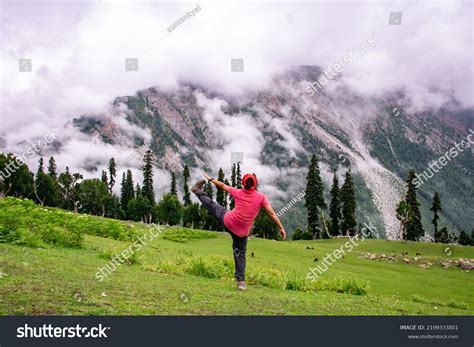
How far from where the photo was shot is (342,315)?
33.4 ft

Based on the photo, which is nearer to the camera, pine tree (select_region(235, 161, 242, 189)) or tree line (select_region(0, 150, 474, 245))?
tree line (select_region(0, 150, 474, 245))

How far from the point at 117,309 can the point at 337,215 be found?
92.3 meters

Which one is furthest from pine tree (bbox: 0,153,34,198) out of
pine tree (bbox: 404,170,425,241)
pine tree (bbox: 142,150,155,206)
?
pine tree (bbox: 404,170,425,241)

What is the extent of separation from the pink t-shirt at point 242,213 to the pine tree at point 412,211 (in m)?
77.9

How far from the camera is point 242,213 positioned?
1187 centimetres

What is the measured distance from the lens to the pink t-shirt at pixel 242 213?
11.9 metres

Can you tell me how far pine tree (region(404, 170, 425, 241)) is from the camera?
86.6 meters

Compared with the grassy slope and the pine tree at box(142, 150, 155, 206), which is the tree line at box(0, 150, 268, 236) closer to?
the pine tree at box(142, 150, 155, 206)

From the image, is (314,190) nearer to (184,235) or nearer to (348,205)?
(348,205)

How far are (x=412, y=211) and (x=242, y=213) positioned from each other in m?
86.9

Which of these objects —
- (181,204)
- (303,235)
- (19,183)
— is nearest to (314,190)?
(303,235)

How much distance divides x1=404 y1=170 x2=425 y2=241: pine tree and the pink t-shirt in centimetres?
7793
